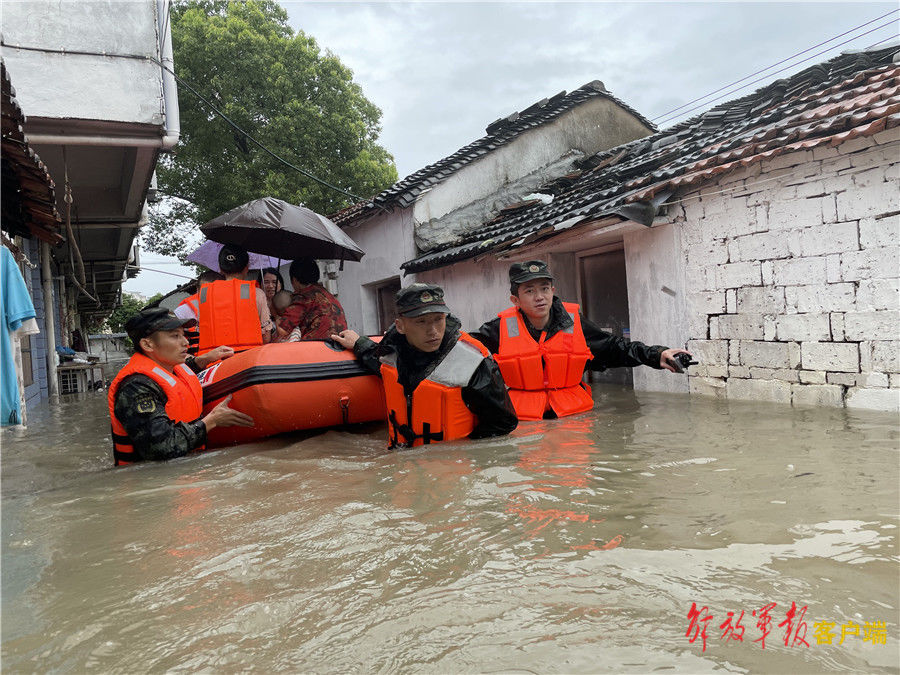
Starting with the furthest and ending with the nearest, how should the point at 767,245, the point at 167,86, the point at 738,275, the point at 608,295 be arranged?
the point at 608,295 < the point at 167,86 < the point at 738,275 < the point at 767,245

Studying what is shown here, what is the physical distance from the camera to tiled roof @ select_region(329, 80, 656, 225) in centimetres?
1130

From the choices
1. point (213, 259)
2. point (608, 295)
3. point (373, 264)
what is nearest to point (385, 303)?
point (373, 264)

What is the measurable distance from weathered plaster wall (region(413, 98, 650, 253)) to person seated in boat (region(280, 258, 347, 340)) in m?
5.92

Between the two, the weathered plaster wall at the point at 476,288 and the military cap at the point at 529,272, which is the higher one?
the weathered plaster wall at the point at 476,288

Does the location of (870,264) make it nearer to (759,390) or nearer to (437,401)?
(759,390)

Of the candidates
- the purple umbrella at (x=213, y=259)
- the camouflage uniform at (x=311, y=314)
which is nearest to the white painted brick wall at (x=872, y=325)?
the camouflage uniform at (x=311, y=314)

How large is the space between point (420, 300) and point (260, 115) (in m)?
14.0

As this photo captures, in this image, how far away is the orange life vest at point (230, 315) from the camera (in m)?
4.89

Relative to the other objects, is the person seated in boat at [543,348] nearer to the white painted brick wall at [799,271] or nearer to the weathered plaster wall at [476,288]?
the white painted brick wall at [799,271]

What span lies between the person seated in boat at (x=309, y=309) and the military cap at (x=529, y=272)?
181cm

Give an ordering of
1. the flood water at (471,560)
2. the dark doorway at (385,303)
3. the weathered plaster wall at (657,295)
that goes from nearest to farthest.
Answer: the flood water at (471,560)
the weathered plaster wall at (657,295)
the dark doorway at (385,303)

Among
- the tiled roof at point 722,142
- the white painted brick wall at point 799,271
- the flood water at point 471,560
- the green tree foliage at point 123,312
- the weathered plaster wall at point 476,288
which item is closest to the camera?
the flood water at point 471,560

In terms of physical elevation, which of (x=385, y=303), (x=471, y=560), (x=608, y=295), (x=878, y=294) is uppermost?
(x=385, y=303)

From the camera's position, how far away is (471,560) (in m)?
2.08
